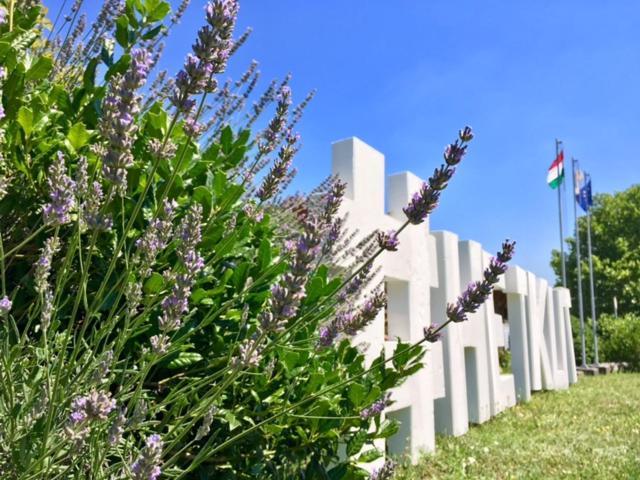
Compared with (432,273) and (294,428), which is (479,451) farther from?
(294,428)

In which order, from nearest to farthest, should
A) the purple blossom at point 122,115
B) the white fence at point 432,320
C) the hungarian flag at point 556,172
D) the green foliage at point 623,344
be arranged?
the purple blossom at point 122,115
the white fence at point 432,320
the green foliage at point 623,344
the hungarian flag at point 556,172

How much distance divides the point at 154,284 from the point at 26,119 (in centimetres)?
48

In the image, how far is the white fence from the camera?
13.0 feet

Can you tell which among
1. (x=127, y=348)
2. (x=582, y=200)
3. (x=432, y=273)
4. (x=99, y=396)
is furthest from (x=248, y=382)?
(x=582, y=200)

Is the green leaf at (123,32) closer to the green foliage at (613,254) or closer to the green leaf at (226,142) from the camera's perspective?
the green leaf at (226,142)

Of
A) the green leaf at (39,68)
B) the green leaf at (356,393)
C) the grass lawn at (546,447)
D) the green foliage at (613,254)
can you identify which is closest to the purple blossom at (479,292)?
the green leaf at (356,393)

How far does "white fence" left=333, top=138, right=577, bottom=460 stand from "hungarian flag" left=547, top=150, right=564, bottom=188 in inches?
444

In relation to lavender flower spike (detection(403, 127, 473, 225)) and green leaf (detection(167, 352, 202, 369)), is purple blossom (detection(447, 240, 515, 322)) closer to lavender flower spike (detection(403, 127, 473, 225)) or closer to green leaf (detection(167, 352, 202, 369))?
lavender flower spike (detection(403, 127, 473, 225))

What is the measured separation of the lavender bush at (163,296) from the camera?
1.03 metres

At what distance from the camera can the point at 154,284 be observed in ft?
4.05

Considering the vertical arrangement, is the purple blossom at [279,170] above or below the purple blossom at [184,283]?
above

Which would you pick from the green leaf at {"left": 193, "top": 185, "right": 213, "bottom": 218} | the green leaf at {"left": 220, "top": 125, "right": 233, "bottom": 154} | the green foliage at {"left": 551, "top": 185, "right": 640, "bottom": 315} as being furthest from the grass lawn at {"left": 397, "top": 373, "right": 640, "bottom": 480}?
the green foliage at {"left": 551, "top": 185, "right": 640, "bottom": 315}

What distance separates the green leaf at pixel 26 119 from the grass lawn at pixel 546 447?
10.2ft

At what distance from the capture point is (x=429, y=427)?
4.65m
